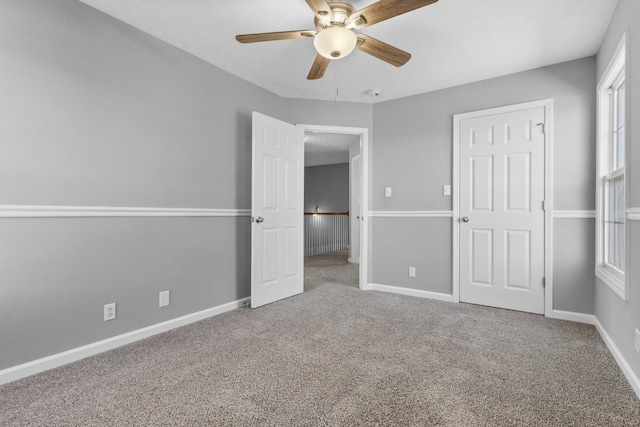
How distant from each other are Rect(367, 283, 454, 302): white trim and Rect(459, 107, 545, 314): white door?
211 millimetres

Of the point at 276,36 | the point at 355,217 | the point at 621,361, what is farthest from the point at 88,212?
the point at 355,217

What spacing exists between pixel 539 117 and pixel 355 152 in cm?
337

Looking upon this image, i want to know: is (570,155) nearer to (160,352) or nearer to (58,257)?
(160,352)

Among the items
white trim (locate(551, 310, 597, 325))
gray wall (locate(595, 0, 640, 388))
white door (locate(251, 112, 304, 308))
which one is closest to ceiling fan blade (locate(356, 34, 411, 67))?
Result: gray wall (locate(595, 0, 640, 388))

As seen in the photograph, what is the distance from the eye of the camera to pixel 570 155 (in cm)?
293

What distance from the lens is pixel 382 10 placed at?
5.92 feet

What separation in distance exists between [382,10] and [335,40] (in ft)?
1.01

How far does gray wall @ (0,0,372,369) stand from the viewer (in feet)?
6.20

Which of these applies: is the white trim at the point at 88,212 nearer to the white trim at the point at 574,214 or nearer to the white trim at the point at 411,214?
the white trim at the point at 411,214

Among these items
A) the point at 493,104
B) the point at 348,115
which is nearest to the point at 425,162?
the point at 493,104

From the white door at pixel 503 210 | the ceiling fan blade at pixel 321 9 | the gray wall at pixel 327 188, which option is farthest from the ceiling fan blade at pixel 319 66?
the gray wall at pixel 327 188

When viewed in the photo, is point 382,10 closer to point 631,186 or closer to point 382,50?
point 382,50

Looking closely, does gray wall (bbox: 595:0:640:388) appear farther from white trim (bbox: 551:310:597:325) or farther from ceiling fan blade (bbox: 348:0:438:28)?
ceiling fan blade (bbox: 348:0:438:28)

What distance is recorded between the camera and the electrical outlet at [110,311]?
2273 mm
